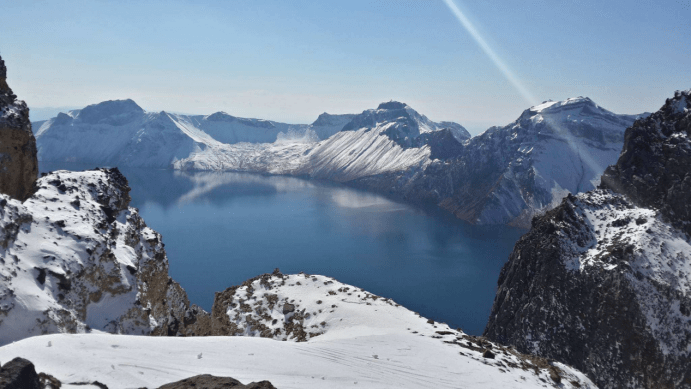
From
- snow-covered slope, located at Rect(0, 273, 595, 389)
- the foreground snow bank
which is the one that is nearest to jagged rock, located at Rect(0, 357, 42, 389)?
the foreground snow bank

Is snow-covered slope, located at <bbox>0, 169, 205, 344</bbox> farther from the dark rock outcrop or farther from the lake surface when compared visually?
the dark rock outcrop

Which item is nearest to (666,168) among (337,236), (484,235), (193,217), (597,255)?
(597,255)

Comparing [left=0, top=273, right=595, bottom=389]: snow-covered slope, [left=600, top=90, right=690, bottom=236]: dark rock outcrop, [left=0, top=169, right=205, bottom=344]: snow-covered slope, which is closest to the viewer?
[left=0, top=273, right=595, bottom=389]: snow-covered slope

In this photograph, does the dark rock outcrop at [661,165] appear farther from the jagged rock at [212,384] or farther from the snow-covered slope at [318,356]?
the jagged rock at [212,384]

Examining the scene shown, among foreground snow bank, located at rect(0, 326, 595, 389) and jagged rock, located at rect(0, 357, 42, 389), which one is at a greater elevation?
jagged rock, located at rect(0, 357, 42, 389)

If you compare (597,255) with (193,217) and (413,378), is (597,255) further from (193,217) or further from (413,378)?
(193,217)

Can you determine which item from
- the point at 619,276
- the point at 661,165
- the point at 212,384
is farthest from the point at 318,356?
the point at 661,165

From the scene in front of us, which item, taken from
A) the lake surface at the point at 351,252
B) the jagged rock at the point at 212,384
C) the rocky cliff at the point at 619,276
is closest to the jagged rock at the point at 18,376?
the jagged rock at the point at 212,384
